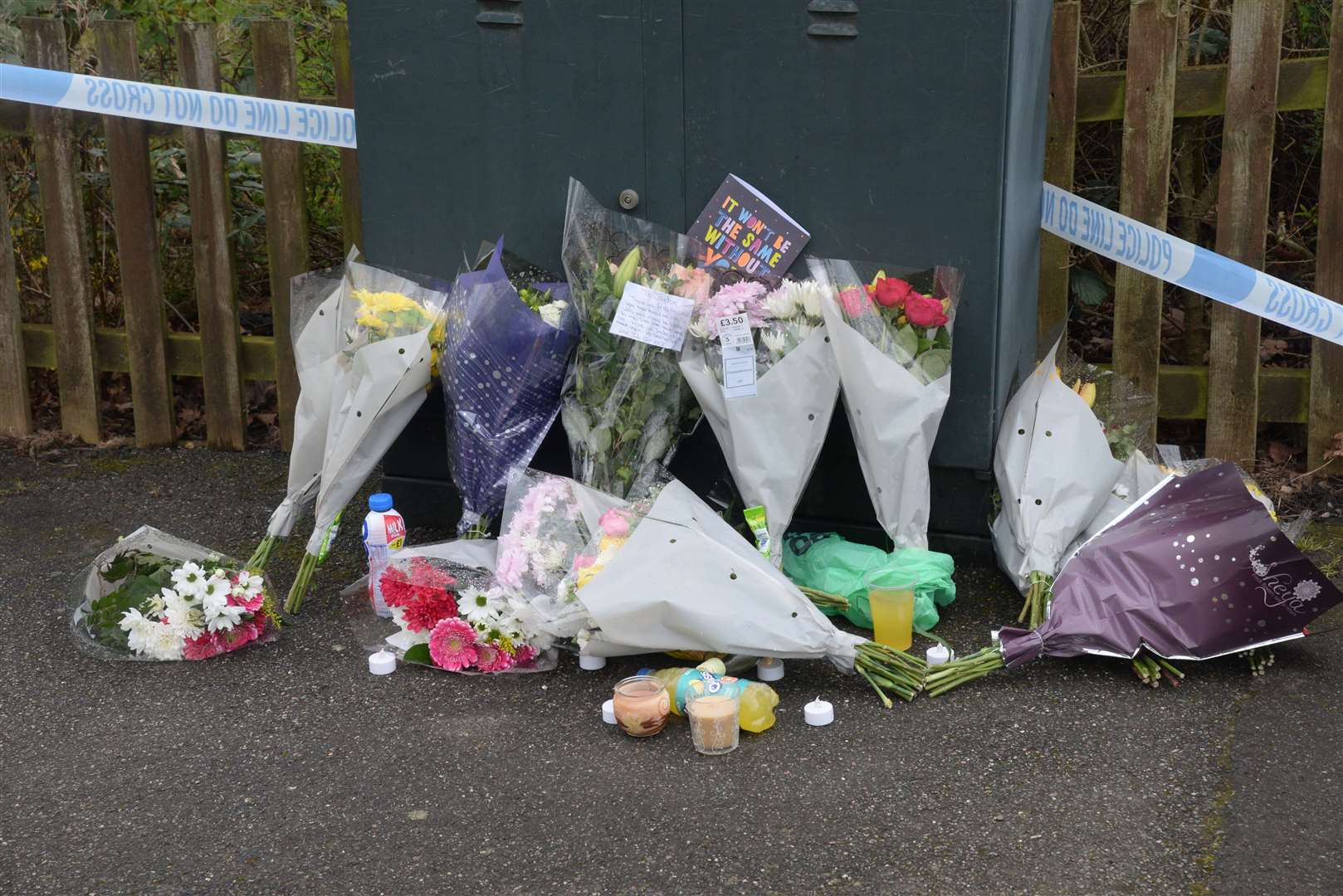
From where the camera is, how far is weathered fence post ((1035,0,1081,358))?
404cm

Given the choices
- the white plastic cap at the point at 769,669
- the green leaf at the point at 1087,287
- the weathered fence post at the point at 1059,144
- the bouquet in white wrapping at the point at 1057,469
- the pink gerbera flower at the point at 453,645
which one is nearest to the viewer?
the white plastic cap at the point at 769,669

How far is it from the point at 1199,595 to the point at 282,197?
323cm

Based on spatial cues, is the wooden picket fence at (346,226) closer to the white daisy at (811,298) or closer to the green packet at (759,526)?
the white daisy at (811,298)

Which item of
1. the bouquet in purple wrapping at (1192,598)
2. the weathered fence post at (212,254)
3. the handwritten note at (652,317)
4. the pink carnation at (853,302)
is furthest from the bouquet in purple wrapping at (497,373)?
the weathered fence post at (212,254)

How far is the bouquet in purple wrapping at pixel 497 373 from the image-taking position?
344 centimetres

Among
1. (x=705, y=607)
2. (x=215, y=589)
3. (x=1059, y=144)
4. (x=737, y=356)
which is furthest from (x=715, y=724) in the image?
(x=1059, y=144)

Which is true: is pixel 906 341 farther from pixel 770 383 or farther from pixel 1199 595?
pixel 1199 595

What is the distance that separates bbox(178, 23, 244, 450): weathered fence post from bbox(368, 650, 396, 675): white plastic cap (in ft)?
6.50

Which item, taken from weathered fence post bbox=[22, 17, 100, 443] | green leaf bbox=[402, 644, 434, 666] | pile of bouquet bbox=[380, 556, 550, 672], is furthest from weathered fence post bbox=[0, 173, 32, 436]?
green leaf bbox=[402, 644, 434, 666]

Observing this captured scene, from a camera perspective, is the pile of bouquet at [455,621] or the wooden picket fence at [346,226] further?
the wooden picket fence at [346,226]

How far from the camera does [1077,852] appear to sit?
246cm

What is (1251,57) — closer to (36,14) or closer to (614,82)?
(614,82)

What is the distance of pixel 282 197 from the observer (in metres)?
4.67

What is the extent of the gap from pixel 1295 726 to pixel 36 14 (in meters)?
5.04
